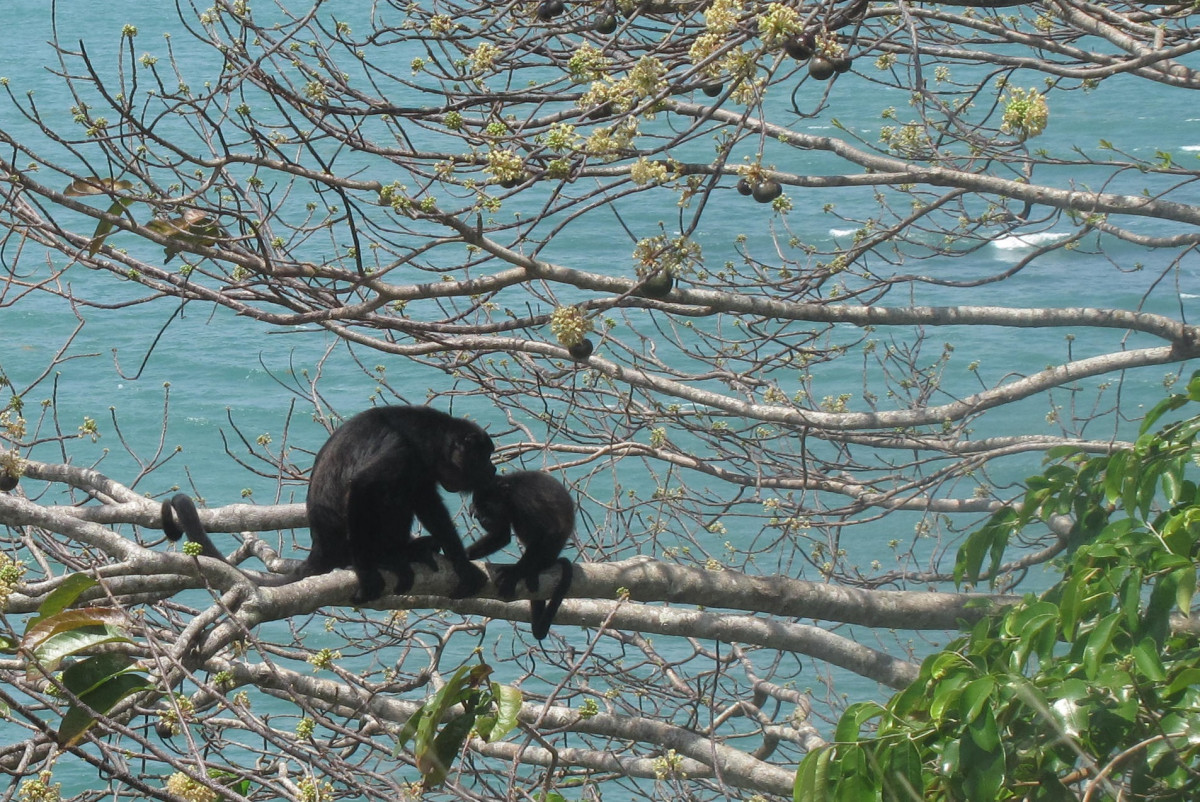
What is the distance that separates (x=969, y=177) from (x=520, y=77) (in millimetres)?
12579

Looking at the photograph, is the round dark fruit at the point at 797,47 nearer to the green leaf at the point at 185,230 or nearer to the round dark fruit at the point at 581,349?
the round dark fruit at the point at 581,349

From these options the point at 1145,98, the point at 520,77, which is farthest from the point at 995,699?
the point at 1145,98

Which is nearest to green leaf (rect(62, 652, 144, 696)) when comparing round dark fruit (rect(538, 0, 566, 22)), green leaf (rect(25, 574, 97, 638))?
green leaf (rect(25, 574, 97, 638))

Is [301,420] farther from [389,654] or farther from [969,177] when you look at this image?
[969,177]

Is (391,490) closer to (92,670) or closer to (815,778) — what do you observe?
(92,670)

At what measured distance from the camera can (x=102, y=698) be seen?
2.92 m

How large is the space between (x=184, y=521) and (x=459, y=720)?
1.60 meters

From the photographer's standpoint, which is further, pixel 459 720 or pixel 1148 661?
pixel 459 720

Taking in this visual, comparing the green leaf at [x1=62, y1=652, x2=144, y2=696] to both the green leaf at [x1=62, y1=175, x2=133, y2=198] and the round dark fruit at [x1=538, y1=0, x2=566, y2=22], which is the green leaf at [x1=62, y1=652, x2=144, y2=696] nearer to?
the green leaf at [x1=62, y1=175, x2=133, y2=198]

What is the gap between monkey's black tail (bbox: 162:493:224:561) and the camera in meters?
4.58

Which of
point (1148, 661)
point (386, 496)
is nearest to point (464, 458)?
point (386, 496)

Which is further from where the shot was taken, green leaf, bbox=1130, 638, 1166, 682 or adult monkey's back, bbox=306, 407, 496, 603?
adult monkey's back, bbox=306, 407, 496, 603

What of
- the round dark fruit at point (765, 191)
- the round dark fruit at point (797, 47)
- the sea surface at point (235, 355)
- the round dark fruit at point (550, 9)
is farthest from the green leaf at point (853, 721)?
the sea surface at point (235, 355)

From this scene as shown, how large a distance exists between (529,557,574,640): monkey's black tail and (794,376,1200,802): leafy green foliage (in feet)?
5.26
